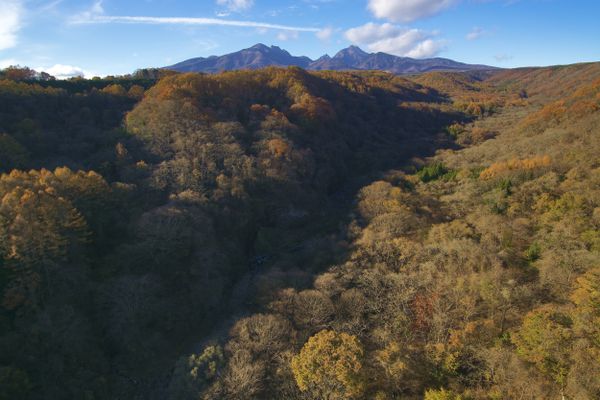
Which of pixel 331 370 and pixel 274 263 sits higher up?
pixel 331 370

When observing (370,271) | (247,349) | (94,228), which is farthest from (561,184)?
(94,228)

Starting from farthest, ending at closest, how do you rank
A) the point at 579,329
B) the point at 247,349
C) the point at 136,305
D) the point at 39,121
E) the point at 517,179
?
the point at 39,121 < the point at 517,179 < the point at 136,305 < the point at 247,349 < the point at 579,329

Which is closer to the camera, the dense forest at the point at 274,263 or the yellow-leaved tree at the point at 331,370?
the yellow-leaved tree at the point at 331,370

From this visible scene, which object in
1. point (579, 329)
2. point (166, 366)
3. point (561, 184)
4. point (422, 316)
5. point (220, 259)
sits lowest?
point (166, 366)

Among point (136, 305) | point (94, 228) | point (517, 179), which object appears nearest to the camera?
point (136, 305)

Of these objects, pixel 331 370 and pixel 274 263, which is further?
pixel 274 263

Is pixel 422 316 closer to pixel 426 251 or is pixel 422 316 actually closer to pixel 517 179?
pixel 426 251

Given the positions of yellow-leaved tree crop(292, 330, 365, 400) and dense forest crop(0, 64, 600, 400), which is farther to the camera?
dense forest crop(0, 64, 600, 400)

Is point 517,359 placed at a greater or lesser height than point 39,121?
lesser
